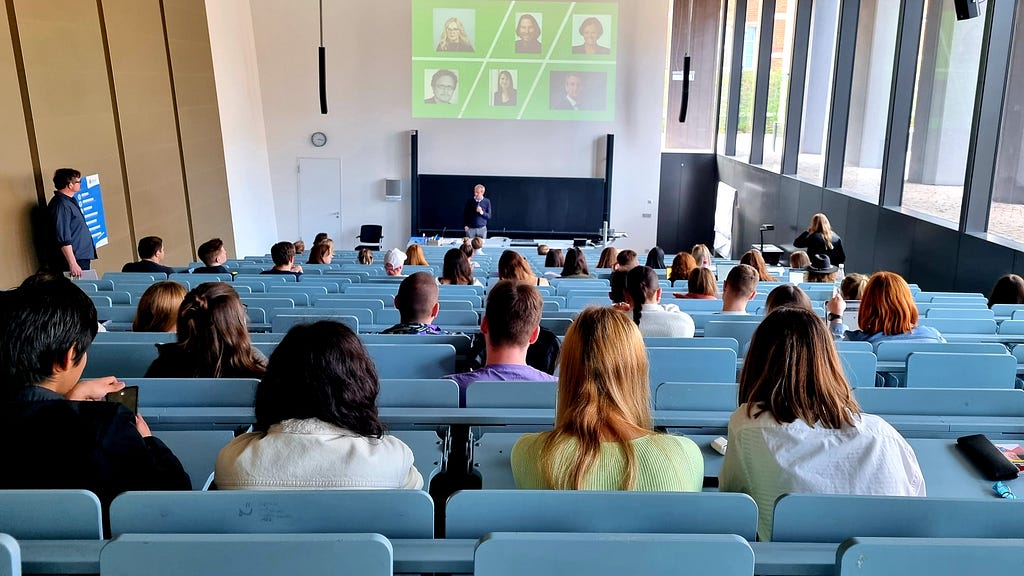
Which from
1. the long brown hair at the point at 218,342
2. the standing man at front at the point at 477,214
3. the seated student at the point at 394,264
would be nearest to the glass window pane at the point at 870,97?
the standing man at front at the point at 477,214

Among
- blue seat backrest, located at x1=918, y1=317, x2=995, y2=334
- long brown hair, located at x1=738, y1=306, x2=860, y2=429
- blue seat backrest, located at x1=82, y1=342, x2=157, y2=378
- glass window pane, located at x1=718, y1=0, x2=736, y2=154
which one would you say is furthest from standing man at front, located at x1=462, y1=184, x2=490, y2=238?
long brown hair, located at x1=738, y1=306, x2=860, y2=429

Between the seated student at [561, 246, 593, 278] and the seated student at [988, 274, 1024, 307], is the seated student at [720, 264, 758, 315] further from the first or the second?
the seated student at [561, 246, 593, 278]

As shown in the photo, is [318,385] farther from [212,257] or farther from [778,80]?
[778,80]

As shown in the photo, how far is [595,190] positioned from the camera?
15.5 m

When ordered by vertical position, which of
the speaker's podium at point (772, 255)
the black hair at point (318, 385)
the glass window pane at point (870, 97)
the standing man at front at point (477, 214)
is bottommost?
the speaker's podium at point (772, 255)

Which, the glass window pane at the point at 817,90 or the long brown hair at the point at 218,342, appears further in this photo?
the glass window pane at the point at 817,90

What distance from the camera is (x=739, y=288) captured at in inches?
183

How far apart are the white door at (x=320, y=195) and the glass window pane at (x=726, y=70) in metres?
7.91

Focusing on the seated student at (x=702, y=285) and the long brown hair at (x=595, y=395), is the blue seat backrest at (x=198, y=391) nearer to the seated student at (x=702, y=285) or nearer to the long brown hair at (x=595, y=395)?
the long brown hair at (x=595, y=395)

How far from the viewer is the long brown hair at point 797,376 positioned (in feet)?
6.88

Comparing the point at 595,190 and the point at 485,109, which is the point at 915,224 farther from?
the point at 485,109

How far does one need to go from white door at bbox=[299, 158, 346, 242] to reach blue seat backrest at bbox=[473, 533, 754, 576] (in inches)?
573

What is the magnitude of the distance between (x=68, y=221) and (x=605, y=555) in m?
7.41

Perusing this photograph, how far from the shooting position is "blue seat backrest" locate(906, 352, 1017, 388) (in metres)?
3.33
